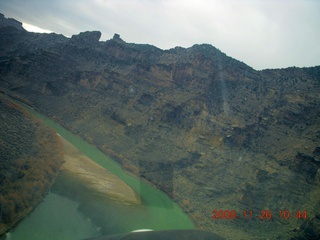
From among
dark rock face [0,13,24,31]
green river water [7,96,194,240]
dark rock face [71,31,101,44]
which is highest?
dark rock face [0,13,24,31]

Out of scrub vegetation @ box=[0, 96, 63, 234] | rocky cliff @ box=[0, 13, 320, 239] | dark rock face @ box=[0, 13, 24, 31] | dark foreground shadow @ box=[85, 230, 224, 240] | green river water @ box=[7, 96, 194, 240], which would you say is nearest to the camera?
dark foreground shadow @ box=[85, 230, 224, 240]

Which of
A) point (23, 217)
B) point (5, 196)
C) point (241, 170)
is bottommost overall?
point (23, 217)

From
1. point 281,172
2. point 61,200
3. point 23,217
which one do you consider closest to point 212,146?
point 281,172

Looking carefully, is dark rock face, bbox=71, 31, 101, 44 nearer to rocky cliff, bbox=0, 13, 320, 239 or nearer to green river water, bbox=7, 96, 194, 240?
rocky cliff, bbox=0, 13, 320, 239

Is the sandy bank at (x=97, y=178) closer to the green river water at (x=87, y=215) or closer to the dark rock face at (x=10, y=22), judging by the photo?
the green river water at (x=87, y=215)

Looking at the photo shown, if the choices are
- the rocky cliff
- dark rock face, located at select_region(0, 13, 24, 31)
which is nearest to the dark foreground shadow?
the rocky cliff

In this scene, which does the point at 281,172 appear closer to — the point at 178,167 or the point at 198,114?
the point at 178,167

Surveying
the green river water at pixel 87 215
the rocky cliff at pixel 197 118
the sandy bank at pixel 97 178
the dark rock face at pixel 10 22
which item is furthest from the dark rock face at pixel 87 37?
the green river water at pixel 87 215

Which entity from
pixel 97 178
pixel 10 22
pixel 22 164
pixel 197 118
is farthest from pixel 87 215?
pixel 10 22
